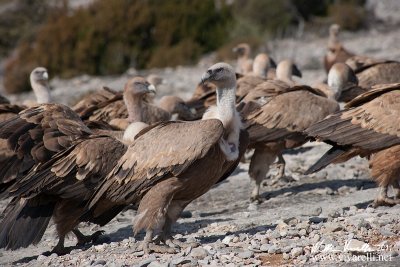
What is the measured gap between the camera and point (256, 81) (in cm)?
1359

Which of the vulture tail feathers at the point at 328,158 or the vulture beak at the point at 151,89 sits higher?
the vulture beak at the point at 151,89

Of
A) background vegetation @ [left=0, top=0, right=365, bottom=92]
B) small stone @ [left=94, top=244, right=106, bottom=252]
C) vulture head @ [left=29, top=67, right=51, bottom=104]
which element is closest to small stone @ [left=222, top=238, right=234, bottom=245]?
small stone @ [left=94, top=244, right=106, bottom=252]

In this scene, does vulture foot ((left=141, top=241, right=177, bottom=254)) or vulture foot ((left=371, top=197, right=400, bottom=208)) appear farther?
vulture foot ((left=371, top=197, right=400, bottom=208))

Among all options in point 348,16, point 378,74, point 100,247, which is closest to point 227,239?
point 100,247

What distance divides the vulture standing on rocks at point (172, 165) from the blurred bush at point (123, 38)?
27.2m

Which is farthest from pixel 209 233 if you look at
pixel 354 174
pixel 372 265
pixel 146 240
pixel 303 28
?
pixel 303 28

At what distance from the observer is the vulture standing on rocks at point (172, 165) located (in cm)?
764

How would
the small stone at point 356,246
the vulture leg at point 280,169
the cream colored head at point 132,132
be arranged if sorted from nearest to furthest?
the small stone at point 356,246
the cream colored head at point 132,132
the vulture leg at point 280,169

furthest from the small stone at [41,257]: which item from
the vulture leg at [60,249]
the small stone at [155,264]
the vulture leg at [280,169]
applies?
the vulture leg at [280,169]

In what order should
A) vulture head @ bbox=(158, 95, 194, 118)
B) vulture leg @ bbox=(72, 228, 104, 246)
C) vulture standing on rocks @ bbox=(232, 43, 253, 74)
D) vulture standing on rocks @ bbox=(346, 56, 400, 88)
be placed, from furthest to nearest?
vulture standing on rocks @ bbox=(232, 43, 253, 74) < vulture standing on rocks @ bbox=(346, 56, 400, 88) < vulture head @ bbox=(158, 95, 194, 118) < vulture leg @ bbox=(72, 228, 104, 246)

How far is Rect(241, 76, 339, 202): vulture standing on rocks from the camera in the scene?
35.4 ft

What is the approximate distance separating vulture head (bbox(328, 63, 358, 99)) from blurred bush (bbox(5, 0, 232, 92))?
22.7 m

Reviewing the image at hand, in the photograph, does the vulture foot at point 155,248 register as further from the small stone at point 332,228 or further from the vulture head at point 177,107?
the vulture head at point 177,107

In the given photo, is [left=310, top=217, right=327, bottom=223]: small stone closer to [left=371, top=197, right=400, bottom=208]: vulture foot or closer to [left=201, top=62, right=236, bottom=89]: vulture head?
[left=371, top=197, right=400, bottom=208]: vulture foot
